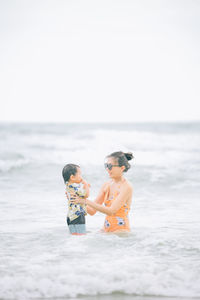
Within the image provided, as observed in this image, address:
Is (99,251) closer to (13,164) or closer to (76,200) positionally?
(76,200)

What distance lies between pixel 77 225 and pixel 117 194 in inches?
22.7

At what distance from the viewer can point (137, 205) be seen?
7.40m

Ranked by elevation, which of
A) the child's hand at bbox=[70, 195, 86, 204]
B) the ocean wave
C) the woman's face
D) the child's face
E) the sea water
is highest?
the ocean wave

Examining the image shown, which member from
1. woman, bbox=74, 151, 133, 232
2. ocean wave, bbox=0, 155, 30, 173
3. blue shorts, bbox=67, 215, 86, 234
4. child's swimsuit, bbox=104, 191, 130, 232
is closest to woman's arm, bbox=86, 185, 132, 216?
woman, bbox=74, 151, 133, 232

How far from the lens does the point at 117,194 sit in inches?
180

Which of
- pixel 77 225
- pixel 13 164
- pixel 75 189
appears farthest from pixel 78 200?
pixel 13 164

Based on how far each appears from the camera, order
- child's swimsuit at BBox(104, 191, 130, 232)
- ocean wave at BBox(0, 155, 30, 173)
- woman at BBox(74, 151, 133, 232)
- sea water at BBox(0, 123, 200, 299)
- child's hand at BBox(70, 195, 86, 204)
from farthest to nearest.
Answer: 1. ocean wave at BBox(0, 155, 30, 173)
2. child's swimsuit at BBox(104, 191, 130, 232)
3. woman at BBox(74, 151, 133, 232)
4. child's hand at BBox(70, 195, 86, 204)
5. sea water at BBox(0, 123, 200, 299)

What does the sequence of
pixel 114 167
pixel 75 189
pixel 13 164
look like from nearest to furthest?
pixel 75 189 → pixel 114 167 → pixel 13 164

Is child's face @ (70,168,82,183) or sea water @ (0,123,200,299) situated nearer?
sea water @ (0,123,200,299)

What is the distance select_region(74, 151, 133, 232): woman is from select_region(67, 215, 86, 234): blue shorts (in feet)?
0.49

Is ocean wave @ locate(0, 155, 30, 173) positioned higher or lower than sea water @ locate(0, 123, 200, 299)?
higher

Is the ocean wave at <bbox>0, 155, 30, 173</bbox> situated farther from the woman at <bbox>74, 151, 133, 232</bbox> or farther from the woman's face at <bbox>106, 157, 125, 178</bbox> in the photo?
the woman's face at <bbox>106, 157, 125, 178</bbox>

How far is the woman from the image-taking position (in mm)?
4445

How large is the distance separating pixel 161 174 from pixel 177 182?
1336 mm
